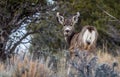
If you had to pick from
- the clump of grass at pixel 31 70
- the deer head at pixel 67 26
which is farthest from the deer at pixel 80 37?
the clump of grass at pixel 31 70

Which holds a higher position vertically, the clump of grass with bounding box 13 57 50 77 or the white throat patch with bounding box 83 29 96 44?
the clump of grass with bounding box 13 57 50 77

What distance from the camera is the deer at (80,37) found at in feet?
40.2

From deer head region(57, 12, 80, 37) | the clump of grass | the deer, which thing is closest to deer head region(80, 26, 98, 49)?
the deer

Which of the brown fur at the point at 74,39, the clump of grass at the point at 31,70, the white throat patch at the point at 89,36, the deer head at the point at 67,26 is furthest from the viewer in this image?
the deer head at the point at 67,26

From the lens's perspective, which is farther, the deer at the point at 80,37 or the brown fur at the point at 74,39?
the brown fur at the point at 74,39

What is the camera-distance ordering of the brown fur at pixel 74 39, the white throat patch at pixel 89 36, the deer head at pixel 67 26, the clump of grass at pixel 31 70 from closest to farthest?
1. the clump of grass at pixel 31 70
2. the white throat patch at pixel 89 36
3. the brown fur at pixel 74 39
4. the deer head at pixel 67 26

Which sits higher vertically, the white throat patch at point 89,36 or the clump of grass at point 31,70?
the clump of grass at point 31,70

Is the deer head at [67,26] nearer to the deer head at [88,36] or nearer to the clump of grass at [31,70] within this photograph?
the deer head at [88,36]

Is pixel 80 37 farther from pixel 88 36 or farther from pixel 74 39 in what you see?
pixel 74 39

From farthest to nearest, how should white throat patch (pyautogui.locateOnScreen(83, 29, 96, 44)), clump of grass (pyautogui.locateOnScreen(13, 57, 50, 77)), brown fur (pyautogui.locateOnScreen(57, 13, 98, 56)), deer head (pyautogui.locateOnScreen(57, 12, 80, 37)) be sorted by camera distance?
deer head (pyautogui.locateOnScreen(57, 12, 80, 37)), brown fur (pyautogui.locateOnScreen(57, 13, 98, 56)), white throat patch (pyautogui.locateOnScreen(83, 29, 96, 44)), clump of grass (pyautogui.locateOnScreen(13, 57, 50, 77))

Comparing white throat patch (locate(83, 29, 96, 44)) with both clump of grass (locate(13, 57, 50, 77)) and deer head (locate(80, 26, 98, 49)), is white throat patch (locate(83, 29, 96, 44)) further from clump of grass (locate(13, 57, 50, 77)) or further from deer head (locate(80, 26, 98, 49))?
clump of grass (locate(13, 57, 50, 77))

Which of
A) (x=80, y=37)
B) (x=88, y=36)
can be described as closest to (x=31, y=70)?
(x=88, y=36)

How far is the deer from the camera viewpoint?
1226 centimetres

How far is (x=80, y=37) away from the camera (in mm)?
12648
